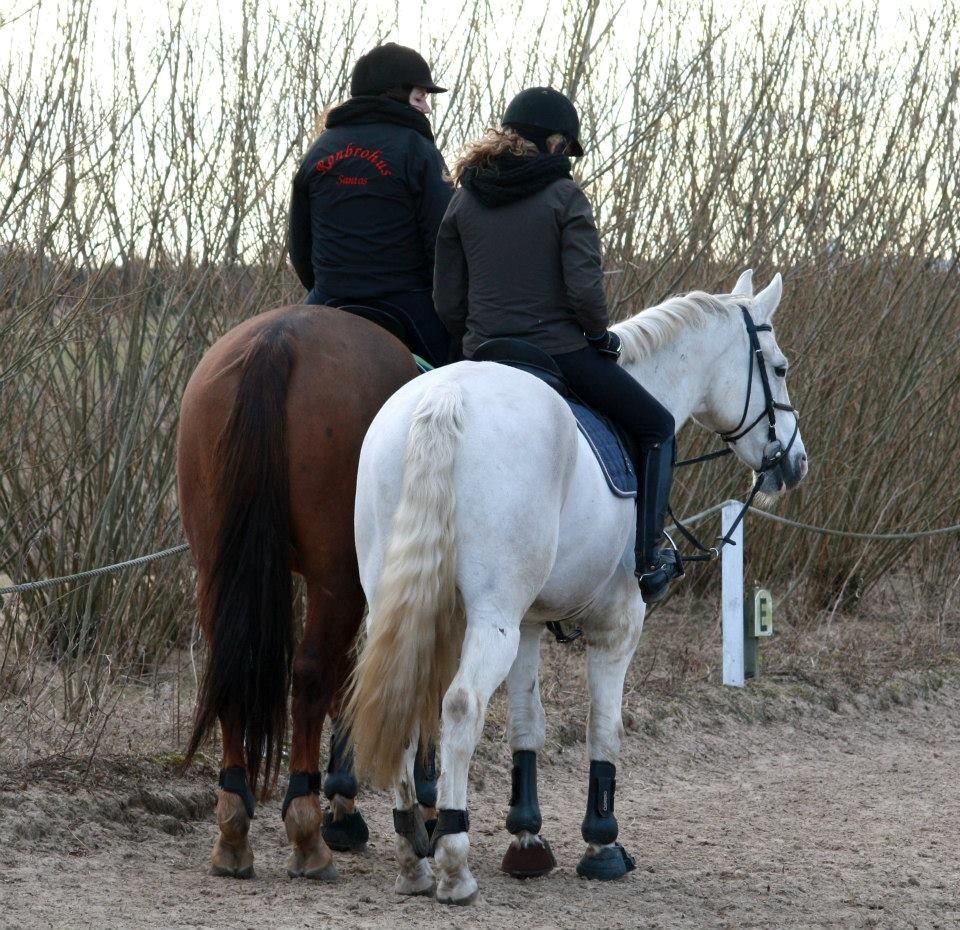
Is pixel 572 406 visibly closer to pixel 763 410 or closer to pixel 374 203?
pixel 374 203

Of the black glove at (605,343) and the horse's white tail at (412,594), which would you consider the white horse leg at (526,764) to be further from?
the black glove at (605,343)

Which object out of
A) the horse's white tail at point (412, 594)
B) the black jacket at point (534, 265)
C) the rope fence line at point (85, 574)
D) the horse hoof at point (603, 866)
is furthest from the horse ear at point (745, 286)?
the rope fence line at point (85, 574)

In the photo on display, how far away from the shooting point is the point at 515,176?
4.47m

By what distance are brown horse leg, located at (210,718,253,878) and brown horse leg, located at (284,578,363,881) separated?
0.14 meters

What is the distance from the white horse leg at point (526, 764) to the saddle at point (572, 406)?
61 cm

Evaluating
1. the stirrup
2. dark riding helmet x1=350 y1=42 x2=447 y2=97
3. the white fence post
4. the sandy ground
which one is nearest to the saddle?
the stirrup

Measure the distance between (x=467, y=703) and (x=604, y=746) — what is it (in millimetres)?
958

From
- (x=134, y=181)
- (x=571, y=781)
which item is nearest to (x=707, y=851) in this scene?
(x=571, y=781)

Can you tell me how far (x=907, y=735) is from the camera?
7586mm

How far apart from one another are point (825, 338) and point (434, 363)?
4782 mm

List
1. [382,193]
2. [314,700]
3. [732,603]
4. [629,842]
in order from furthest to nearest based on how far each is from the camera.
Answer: [732,603], [629,842], [382,193], [314,700]

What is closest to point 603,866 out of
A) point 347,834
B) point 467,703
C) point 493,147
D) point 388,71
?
point 347,834

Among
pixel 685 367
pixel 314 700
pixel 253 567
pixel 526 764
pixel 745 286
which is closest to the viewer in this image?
pixel 253 567

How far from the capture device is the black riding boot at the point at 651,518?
4.76m
